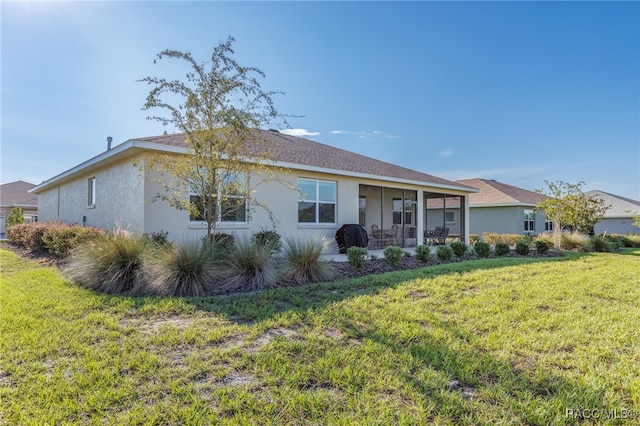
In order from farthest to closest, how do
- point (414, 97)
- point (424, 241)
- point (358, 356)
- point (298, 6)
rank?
point (424, 241), point (414, 97), point (298, 6), point (358, 356)

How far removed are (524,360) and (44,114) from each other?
16.5 metres

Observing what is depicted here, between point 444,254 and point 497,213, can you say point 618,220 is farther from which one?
point 444,254

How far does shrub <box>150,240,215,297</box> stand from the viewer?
589 cm

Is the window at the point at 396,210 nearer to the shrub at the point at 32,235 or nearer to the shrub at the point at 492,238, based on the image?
Result: the shrub at the point at 492,238

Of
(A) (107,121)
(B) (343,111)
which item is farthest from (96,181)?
(B) (343,111)

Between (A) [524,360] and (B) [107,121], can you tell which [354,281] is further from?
(B) [107,121]

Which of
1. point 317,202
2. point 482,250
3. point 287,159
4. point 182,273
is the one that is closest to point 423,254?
point 482,250

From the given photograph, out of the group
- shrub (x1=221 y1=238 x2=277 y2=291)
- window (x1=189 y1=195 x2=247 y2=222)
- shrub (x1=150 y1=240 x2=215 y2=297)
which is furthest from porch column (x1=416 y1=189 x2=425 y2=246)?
shrub (x1=150 y1=240 x2=215 y2=297)

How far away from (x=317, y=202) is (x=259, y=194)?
102 inches

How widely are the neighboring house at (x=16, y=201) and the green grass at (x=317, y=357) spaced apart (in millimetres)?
30917

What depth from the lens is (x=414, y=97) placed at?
1577cm

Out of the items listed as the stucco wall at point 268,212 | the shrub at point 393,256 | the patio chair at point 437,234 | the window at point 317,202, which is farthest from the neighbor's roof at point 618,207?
the shrub at point 393,256

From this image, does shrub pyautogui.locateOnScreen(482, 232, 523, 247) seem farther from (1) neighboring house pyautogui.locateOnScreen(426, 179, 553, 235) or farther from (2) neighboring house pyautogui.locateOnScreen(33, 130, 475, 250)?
(2) neighboring house pyautogui.locateOnScreen(33, 130, 475, 250)

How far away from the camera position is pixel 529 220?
25.7 m
